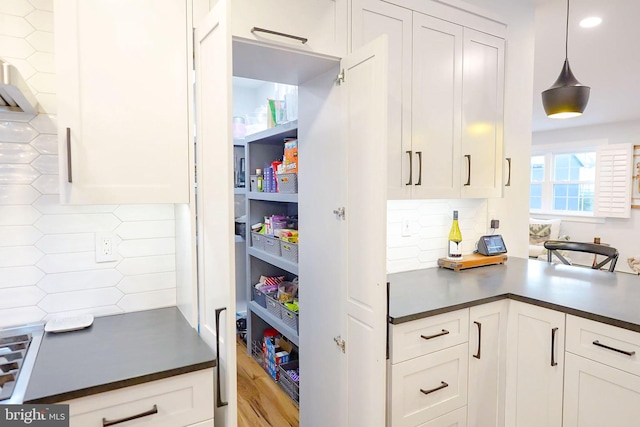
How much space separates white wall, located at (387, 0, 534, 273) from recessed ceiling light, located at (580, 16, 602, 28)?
1.80 ft

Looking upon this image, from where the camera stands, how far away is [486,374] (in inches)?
73.8

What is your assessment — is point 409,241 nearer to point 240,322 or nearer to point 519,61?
point 519,61

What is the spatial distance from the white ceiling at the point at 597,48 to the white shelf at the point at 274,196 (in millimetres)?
2179

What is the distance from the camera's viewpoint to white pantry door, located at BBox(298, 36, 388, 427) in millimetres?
1438

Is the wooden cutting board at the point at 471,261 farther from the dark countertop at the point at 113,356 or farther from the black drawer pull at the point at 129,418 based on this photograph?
the black drawer pull at the point at 129,418

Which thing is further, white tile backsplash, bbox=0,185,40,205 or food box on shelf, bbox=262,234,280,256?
food box on shelf, bbox=262,234,280,256

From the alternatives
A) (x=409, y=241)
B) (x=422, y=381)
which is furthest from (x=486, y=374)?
(x=409, y=241)

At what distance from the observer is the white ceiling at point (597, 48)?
8.79 ft

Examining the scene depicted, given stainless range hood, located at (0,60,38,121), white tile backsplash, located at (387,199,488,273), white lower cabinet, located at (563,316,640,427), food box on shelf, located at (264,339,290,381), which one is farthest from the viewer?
food box on shelf, located at (264,339,290,381)

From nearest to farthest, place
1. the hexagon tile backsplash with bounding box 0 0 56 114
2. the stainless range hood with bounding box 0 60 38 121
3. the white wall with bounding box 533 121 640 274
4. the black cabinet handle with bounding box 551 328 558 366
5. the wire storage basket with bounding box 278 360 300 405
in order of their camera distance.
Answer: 1. the stainless range hood with bounding box 0 60 38 121
2. the hexagon tile backsplash with bounding box 0 0 56 114
3. the black cabinet handle with bounding box 551 328 558 366
4. the wire storage basket with bounding box 278 360 300 405
5. the white wall with bounding box 533 121 640 274

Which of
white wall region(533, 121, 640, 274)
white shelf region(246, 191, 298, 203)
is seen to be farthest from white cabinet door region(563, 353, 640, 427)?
white wall region(533, 121, 640, 274)

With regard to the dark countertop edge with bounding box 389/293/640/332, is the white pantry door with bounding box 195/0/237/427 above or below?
above

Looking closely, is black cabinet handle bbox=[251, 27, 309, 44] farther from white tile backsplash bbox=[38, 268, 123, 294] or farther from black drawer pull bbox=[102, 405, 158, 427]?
black drawer pull bbox=[102, 405, 158, 427]

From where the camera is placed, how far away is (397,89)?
1.91 meters
